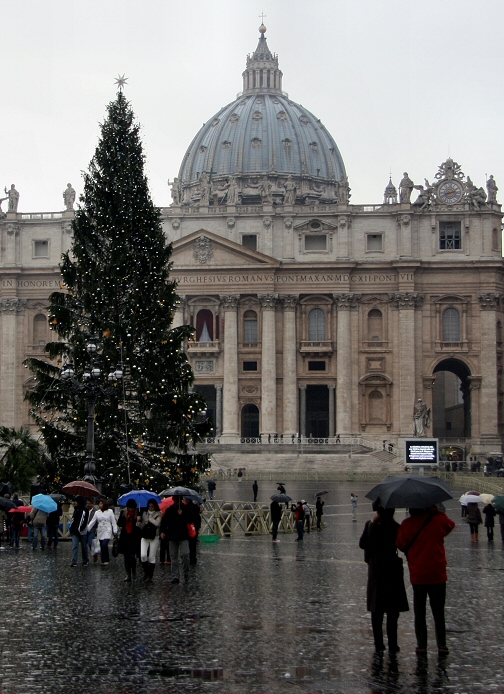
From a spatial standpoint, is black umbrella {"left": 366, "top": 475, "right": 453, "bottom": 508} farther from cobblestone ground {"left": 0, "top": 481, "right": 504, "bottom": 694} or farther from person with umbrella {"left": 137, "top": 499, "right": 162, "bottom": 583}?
person with umbrella {"left": 137, "top": 499, "right": 162, "bottom": 583}

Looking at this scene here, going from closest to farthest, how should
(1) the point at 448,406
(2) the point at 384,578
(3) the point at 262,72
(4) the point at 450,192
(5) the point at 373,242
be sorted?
1. (2) the point at 384,578
2. (4) the point at 450,192
3. (5) the point at 373,242
4. (1) the point at 448,406
5. (3) the point at 262,72

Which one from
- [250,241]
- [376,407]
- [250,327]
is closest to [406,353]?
[376,407]

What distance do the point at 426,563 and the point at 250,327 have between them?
2866 inches

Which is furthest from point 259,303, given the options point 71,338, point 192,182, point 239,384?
point 71,338

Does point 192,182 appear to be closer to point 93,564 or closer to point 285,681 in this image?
point 93,564

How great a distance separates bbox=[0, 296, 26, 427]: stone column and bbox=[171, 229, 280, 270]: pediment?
12349 mm

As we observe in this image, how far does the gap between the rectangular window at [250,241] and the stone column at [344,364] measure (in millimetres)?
6724

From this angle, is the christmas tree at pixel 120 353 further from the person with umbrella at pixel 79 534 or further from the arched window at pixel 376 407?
the arched window at pixel 376 407

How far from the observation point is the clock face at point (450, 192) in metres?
84.4

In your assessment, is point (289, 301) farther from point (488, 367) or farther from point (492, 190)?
point (492, 190)

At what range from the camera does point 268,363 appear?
275 feet

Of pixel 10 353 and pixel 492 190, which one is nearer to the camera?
pixel 492 190

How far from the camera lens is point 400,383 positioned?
8319 cm

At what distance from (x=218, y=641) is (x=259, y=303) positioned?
71.3 metres
